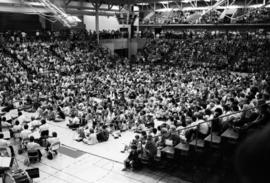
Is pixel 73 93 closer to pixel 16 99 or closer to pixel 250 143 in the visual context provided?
pixel 16 99

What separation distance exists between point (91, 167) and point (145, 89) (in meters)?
11.6

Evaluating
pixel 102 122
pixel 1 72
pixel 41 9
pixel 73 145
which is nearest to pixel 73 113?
pixel 102 122

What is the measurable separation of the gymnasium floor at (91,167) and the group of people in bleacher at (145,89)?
0.50m

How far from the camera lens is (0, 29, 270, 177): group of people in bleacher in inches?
388

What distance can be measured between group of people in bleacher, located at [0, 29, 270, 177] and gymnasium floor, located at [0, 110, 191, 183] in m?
0.50

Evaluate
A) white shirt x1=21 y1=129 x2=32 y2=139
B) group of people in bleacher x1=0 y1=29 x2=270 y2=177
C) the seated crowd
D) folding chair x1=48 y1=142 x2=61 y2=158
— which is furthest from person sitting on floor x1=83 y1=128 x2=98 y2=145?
the seated crowd

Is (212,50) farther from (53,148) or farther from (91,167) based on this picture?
(91,167)

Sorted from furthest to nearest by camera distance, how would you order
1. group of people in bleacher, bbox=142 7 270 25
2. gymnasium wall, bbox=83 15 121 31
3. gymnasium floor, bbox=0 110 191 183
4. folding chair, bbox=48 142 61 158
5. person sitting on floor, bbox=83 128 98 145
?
gymnasium wall, bbox=83 15 121 31 → group of people in bleacher, bbox=142 7 270 25 → person sitting on floor, bbox=83 128 98 145 → folding chair, bbox=48 142 61 158 → gymnasium floor, bbox=0 110 191 183

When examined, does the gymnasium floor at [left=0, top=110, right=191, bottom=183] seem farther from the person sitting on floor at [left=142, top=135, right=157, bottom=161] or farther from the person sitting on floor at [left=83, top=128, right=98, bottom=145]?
the person sitting on floor at [left=142, top=135, right=157, bottom=161]

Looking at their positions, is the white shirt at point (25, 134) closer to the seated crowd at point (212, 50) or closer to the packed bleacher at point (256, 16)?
the seated crowd at point (212, 50)

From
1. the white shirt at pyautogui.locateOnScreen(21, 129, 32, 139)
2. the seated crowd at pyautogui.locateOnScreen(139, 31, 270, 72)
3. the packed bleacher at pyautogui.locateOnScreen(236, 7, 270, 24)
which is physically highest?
the packed bleacher at pyautogui.locateOnScreen(236, 7, 270, 24)

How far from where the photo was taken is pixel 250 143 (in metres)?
0.76

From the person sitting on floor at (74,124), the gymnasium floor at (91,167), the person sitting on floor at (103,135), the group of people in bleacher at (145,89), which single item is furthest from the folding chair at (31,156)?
the person sitting on floor at (74,124)

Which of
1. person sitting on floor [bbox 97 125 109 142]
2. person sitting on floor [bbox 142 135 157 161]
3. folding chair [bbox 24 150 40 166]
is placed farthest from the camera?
person sitting on floor [bbox 97 125 109 142]
